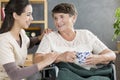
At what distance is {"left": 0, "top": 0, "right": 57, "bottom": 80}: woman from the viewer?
197 cm

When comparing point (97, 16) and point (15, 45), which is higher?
point (97, 16)

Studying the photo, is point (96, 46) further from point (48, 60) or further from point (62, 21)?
point (48, 60)

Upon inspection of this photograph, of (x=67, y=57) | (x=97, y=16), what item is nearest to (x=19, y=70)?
(x=67, y=57)

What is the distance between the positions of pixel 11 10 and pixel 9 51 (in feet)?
1.07

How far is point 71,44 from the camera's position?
7.91ft

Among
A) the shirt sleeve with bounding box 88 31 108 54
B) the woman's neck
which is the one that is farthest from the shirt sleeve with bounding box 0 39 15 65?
the shirt sleeve with bounding box 88 31 108 54

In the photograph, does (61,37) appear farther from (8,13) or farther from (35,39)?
(8,13)

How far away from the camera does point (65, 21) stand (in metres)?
2.42

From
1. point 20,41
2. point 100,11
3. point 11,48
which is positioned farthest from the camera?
point 100,11

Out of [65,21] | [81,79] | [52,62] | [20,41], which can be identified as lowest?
[81,79]

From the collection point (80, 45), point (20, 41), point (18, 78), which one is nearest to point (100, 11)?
point (80, 45)

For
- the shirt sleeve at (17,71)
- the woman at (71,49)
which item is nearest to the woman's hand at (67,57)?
the woman at (71,49)

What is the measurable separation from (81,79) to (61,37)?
0.48 m

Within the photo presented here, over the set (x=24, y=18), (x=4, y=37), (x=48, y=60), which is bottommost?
(x=48, y=60)
